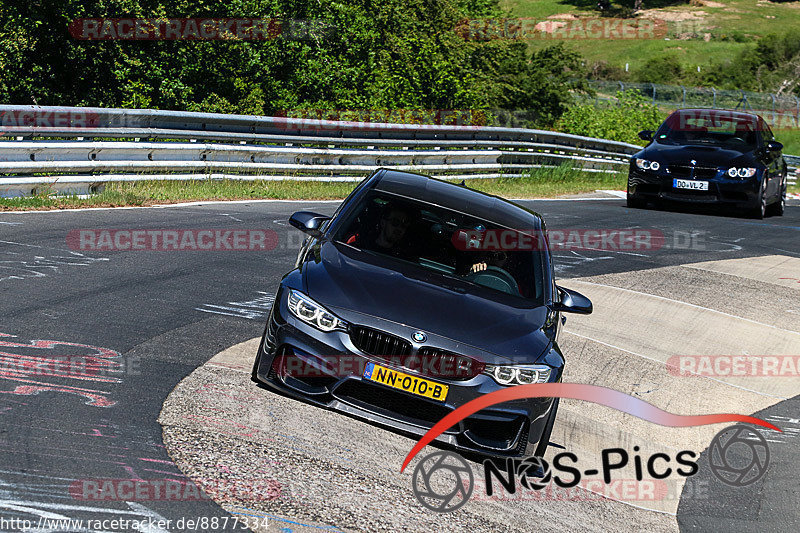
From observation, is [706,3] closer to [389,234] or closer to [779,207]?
[779,207]

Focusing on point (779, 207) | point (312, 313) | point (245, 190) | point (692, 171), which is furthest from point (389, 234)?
point (779, 207)

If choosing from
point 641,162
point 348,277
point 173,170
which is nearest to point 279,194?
point 173,170

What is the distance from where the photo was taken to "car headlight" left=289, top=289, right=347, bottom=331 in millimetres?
5531

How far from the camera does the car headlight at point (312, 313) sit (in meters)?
5.53

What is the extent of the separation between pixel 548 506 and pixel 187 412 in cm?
206

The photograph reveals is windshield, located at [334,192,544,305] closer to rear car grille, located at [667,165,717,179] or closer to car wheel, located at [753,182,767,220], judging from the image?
rear car grille, located at [667,165,717,179]

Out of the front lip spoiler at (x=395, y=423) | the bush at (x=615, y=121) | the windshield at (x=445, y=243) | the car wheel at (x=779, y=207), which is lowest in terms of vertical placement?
the bush at (x=615, y=121)

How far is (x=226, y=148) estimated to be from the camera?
16062 millimetres

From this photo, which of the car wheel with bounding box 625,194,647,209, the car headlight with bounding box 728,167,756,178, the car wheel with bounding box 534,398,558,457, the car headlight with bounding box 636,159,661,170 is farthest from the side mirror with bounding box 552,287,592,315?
the car wheel with bounding box 625,194,647,209

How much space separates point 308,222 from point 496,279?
4.50ft

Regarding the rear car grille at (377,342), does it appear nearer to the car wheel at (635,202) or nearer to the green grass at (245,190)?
the green grass at (245,190)

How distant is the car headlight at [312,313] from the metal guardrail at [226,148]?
25.3ft

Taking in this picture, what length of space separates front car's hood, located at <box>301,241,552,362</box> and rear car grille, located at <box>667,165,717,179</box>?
11.2m

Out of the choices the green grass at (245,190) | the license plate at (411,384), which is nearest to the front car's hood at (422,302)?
the license plate at (411,384)
